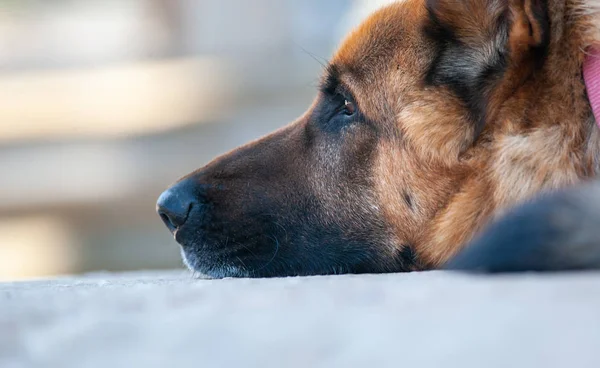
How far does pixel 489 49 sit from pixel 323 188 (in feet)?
2.16

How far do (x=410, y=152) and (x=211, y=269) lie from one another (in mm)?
703

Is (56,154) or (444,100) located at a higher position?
(444,100)

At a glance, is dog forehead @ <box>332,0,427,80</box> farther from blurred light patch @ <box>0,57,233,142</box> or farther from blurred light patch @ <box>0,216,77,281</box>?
blurred light patch @ <box>0,57,233,142</box>

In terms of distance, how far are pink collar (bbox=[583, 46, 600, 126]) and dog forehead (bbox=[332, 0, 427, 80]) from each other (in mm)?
532

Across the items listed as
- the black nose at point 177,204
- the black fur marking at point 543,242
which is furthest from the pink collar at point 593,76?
the black nose at point 177,204

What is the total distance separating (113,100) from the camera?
34.6 ft

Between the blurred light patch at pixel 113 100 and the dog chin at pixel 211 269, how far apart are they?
26.5 feet

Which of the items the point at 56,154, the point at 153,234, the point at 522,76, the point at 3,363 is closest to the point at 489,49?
the point at 522,76

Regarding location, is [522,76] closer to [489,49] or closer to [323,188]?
[489,49]

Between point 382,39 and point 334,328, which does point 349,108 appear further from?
point 334,328

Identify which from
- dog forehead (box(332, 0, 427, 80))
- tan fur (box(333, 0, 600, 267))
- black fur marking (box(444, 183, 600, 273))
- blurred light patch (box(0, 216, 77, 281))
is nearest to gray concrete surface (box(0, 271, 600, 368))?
black fur marking (box(444, 183, 600, 273))

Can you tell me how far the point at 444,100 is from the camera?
2.34 metres

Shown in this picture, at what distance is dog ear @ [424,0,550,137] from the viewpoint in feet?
6.98

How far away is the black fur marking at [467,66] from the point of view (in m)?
2.25
